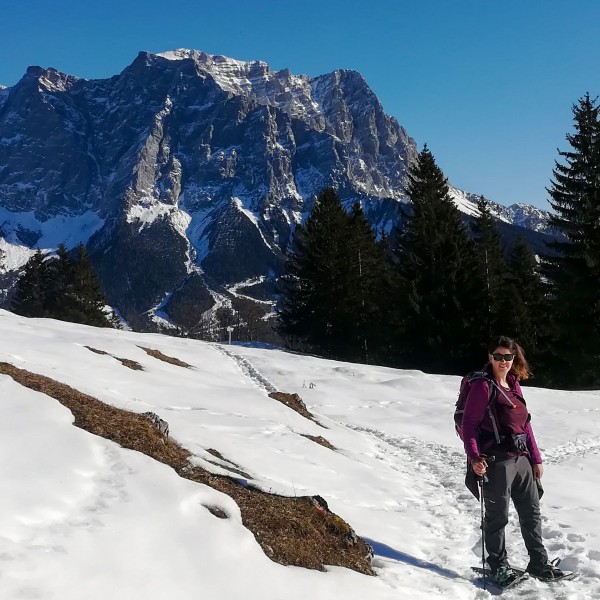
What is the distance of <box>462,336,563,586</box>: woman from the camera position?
19.6 feet

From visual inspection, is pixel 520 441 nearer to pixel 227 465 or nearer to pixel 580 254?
pixel 227 465

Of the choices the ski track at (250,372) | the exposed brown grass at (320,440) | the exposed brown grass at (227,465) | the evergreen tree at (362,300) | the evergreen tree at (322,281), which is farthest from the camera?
the evergreen tree at (322,281)

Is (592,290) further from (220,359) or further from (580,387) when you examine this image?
(220,359)

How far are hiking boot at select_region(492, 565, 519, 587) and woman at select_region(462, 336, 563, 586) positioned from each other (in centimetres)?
1

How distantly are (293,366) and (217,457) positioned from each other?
58.4ft

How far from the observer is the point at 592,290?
28.7m

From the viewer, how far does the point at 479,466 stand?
589 centimetres

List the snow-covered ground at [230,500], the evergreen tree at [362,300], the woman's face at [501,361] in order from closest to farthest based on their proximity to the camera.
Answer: the snow-covered ground at [230,500] < the woman's face at [501,361] < the evergreen tree at [362,300]

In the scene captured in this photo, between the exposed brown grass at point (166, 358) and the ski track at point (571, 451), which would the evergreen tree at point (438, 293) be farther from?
the ski track at point (571, 451)

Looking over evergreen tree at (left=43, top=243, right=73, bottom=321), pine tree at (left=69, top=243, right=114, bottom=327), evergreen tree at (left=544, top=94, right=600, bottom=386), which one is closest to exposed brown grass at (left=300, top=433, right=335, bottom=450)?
evergreen tree at (left=544, top=94, right=600, bottom=386)

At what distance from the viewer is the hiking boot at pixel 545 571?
19.5 ft

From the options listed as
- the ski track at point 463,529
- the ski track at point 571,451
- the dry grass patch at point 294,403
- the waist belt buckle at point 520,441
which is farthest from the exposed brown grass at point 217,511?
the dry grass patch at point 294,403

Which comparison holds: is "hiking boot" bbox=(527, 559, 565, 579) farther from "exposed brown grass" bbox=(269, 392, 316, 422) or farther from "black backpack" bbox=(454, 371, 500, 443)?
"exposed brown grass" bbox=(269, 392, 316, 422)

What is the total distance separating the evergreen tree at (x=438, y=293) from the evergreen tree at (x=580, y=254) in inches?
193
